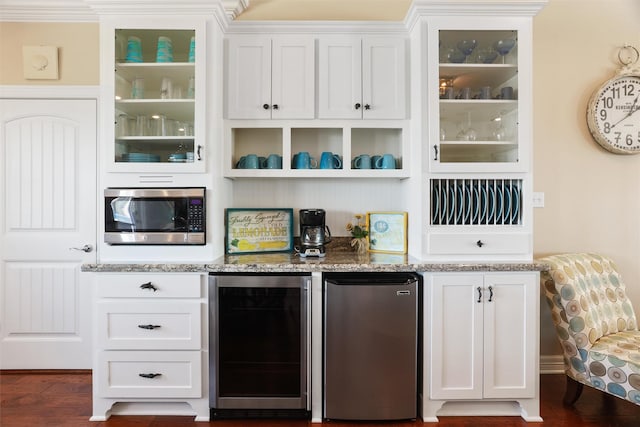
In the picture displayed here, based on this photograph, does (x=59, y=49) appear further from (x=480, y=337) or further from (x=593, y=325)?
(x=593, y=325)

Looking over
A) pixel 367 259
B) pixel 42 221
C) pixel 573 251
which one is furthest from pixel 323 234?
pixel 42 221

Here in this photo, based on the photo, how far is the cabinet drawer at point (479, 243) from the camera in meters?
2.13

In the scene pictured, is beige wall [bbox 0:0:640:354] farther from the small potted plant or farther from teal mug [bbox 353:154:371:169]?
the small potted plant

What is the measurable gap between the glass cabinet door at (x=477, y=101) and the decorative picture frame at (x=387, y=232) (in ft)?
1.58

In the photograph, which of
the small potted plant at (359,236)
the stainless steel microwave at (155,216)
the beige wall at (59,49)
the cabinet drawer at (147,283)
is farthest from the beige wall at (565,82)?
the cabinet drawer at (147,283)

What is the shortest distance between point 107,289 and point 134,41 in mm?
1472

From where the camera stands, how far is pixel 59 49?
2.61 metres

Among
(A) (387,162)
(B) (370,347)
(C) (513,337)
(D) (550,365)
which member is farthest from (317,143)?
(D) (550,365)

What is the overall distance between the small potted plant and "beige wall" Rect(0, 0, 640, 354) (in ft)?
4.14

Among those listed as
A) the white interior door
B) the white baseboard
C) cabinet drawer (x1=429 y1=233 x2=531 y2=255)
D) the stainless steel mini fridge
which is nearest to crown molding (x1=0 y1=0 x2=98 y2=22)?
the white interior door

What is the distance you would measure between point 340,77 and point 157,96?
1155 millimetres

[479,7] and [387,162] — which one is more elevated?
[479,7]

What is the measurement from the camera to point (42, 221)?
8.61 ft

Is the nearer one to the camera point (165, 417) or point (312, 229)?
point (165, 417)
